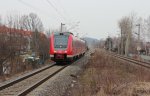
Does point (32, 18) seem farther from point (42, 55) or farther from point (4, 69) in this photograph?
point (4, 69)

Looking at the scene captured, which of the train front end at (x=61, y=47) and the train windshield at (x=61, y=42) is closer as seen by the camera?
the train front end at (x=61, y=47)

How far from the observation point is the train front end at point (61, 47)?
3095 centimetres

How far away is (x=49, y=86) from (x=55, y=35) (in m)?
17.0

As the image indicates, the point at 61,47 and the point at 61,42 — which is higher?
the point at 61,42

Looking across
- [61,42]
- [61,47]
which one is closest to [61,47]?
[61,47]

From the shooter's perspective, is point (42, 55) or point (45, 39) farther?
point (45, 39)

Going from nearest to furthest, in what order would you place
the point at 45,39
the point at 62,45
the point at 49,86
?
the point at 49,86, the point at 62,45, the point at 45,39

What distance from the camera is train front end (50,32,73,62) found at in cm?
3095

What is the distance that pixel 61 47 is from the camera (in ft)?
103

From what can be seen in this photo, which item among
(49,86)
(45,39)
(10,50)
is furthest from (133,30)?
(49,86)

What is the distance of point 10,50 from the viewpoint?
39250 millimetres

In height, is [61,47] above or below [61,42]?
below

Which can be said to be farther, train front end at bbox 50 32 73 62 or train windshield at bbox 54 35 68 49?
train windshield at bbox 54 35 68 49

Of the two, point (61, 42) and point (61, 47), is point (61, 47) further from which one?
point (61, 42)
